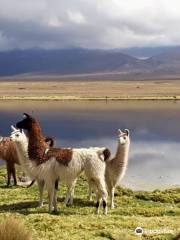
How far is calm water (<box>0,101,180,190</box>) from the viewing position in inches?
845

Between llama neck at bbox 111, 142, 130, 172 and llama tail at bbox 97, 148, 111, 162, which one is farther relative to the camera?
llama neck at bbox 111, 142, 130, 172

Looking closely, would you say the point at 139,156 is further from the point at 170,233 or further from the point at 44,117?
the point at 44,117

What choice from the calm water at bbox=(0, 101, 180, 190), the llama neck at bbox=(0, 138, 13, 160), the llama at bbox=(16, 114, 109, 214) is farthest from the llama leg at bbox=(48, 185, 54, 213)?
the calm water at bbox=(0, 101, 180, 190)

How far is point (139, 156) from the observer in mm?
26781

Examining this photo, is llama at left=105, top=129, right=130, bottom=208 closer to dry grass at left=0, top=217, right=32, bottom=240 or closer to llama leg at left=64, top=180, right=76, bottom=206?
llama leg at left=64, top=180, right=76, bottom=206

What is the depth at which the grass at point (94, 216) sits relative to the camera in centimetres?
935

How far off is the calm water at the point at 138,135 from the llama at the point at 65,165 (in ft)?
22.9

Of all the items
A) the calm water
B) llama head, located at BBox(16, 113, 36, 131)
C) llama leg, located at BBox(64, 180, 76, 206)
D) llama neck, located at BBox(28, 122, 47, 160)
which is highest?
llama head, located at BBox(16, 113, 36, 131)

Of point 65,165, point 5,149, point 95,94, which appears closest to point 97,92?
point 95,94

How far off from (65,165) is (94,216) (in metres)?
1.33

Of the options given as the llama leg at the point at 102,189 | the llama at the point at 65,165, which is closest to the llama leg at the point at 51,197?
the llama at the point at 65,165

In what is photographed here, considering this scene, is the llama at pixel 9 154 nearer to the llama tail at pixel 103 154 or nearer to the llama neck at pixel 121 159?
the llama neck at pixel 121 159

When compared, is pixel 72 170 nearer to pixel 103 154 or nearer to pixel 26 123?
pixel 103 154

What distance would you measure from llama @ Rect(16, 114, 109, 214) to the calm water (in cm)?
697
